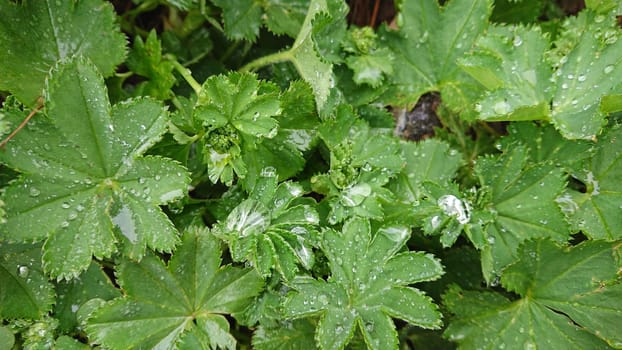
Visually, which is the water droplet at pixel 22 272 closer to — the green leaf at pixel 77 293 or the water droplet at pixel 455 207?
the green leaf at pixel 77 293

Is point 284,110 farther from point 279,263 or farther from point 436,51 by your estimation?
point 436,51

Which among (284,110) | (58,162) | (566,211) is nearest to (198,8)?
(284,110)

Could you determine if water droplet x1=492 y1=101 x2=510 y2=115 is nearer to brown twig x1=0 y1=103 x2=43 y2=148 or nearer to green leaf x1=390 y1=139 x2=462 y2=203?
green leaf x1=390 y1=139 x2=462 y2=203

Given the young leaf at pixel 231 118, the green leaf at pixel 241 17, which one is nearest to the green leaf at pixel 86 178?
the young leaf at pixel 231 118

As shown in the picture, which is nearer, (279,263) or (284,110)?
(279,263)

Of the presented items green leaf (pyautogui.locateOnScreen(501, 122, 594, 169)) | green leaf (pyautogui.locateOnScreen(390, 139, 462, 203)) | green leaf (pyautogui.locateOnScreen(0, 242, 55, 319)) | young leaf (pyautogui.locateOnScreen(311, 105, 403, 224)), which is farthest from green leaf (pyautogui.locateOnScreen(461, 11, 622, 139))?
green leaf (pyautogui.locateOnScreen(0, 242, 55, 319))

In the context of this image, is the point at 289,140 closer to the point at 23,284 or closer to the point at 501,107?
the point at 501,107
